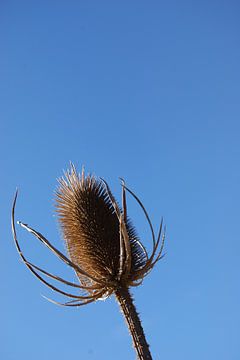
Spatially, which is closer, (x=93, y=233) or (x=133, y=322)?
(x=133, y=322)

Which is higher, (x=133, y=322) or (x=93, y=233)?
(x=93, y=233)

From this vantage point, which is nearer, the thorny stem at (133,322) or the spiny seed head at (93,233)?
the thorny stem at (133,322)

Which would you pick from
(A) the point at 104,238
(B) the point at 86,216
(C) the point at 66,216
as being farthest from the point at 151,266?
(C) the point at 66,216

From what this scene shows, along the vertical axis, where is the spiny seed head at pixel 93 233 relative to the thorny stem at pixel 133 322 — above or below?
above

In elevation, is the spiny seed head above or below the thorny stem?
above

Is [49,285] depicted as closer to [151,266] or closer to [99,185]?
[151,266]
